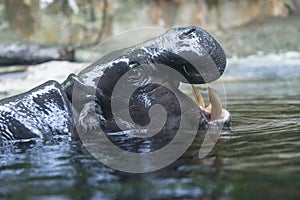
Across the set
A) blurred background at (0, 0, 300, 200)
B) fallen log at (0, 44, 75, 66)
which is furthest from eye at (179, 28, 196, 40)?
fallen log at (0, 44, 75, 66)

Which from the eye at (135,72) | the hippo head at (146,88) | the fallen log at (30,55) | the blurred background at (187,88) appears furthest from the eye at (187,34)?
the fallen log at (30,55)

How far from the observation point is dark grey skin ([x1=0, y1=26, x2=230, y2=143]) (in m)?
2.90

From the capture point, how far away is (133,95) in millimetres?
2973

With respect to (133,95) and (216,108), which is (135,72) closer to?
(133,95)

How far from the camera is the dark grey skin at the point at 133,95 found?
9.52 ft

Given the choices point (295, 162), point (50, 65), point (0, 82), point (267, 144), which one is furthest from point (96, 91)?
point (50, 65)

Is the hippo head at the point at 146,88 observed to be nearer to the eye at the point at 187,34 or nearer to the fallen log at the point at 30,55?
the eye at the point at 187,34

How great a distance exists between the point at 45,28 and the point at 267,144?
14.3 metres

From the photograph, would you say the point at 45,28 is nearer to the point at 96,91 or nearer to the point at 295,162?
the point at 96,91

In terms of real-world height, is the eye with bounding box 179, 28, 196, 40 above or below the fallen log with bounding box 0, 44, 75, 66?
above

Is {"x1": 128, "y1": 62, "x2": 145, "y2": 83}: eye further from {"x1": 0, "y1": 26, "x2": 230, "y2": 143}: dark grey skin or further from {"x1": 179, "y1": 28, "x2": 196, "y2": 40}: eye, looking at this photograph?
{"x1": 179, "y1": 28, "x2": 196, "y2": 40}: eye

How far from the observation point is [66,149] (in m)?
2.52

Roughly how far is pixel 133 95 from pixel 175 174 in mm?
1190

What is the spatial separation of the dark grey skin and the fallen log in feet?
24.8
